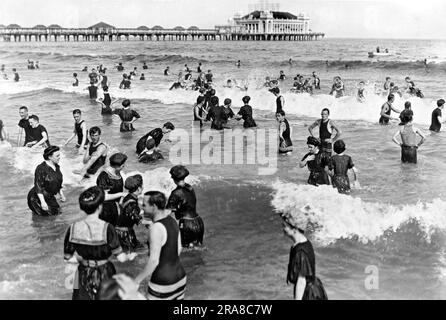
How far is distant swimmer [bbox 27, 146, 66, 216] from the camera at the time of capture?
736 centimetres

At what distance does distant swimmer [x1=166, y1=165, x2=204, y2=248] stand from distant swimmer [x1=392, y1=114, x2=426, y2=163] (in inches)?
231

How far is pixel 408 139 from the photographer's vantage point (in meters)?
10.6

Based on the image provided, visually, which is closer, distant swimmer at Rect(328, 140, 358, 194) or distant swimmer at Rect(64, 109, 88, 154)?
distant swimmer at Rect(328, 140, 358, 194)

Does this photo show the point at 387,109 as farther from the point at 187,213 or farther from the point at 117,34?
the point at 117,34

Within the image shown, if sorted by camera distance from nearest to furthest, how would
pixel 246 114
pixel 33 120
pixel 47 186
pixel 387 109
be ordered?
pixel 47 186, pixel 33 120, pixel 387 109, pixel 246 114

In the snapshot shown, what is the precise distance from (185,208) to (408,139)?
662cm

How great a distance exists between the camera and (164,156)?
12.1 m

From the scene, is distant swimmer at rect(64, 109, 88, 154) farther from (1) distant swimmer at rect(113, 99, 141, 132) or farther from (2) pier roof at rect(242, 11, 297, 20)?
(2) pier roof at rect(242, 11, 297, 20)

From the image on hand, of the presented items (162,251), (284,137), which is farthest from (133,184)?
(284,137)

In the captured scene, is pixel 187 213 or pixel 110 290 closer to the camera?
pixel 110 290

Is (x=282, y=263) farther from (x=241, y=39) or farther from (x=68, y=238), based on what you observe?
(x=241, y=39)

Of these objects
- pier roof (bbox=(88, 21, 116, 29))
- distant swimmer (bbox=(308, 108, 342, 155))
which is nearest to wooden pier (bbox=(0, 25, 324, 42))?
pier roof (bbox=(88, 21, 116, 29))

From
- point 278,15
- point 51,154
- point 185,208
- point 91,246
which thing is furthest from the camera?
point 278,15

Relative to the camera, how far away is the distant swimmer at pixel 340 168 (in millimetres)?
8363
